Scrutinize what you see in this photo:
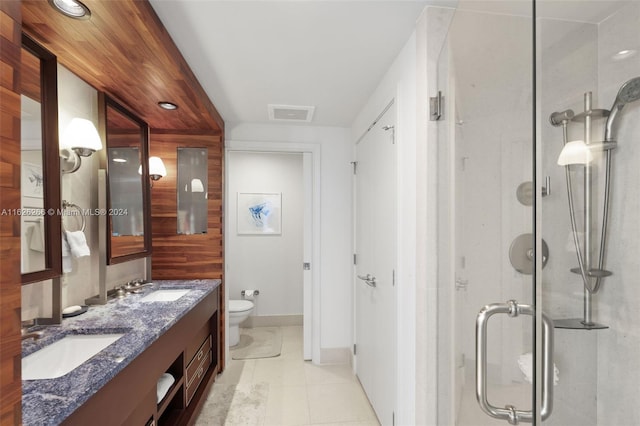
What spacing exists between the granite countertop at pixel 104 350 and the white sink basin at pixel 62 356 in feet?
0.08

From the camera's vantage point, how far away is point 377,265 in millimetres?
2178

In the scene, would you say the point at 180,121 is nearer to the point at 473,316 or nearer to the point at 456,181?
the point at 456,181

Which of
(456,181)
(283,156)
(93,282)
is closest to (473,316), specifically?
(456,181)

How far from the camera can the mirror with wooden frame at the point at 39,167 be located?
51.4 inches

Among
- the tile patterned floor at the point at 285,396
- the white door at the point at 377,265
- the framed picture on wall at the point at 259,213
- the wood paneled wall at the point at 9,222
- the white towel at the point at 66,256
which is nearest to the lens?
the wood paneled wall at the point at 9,222

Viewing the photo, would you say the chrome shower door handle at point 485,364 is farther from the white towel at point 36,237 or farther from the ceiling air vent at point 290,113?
the ceiling air vent at point 290,113

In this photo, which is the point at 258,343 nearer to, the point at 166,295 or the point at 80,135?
the point at 166,295

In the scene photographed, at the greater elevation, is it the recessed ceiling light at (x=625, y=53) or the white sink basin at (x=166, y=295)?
the recessed ceiling light at (x=625, y=53)

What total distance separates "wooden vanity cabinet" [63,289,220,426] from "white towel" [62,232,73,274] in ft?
2.01

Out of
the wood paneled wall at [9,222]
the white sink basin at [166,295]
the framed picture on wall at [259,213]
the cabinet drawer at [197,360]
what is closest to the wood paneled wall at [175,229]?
the white sink basin at [166,295]

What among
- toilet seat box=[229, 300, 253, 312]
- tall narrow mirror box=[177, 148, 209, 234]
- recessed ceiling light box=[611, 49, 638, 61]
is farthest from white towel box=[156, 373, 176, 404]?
recessed ceiling light box=[611, 49, 638, 61]

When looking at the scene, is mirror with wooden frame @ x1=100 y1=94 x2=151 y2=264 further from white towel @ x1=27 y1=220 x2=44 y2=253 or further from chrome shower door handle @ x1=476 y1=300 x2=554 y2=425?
chrome shower door handle @ x1=476 y1=300 x2=554 y2=425

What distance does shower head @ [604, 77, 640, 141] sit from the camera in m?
1.04

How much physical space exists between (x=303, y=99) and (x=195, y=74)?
0.80 meters
